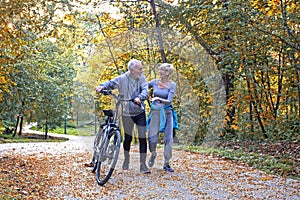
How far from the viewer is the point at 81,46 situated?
14453 millimetres

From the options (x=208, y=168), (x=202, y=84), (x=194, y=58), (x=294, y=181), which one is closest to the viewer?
(x=294, y=181)

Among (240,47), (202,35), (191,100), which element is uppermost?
(202,35)

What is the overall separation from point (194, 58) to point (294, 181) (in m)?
6.75

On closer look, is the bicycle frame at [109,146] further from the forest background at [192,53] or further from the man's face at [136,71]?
the forest background at [192,53]

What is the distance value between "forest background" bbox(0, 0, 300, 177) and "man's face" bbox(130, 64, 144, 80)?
8.69 ft

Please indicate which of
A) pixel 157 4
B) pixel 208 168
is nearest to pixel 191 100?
pixel 157 4

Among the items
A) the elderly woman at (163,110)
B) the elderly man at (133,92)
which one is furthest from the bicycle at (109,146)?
the elderly woman at (163,110)

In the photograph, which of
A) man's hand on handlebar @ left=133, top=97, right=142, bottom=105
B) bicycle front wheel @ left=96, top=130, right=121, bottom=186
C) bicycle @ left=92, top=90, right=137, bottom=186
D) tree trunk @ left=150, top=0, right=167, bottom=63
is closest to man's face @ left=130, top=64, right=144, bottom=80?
bicycle @ left=92, top=90, right=137, bottom=186

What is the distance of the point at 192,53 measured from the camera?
464 inches

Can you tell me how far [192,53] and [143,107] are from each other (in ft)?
21.0

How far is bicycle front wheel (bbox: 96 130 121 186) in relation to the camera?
5230 mm

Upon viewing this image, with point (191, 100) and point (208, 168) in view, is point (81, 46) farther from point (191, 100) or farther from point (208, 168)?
point (208, 168)

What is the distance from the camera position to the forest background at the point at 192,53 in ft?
25.1

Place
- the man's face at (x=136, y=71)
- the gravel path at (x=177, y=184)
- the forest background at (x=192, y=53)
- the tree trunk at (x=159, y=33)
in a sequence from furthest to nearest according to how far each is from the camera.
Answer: the tree trunk at (x=159, y=33) < the forest background at (x=192, y=53) < the man's face at (x=136, y=71) < the gravel path at (x=177, y=184)
